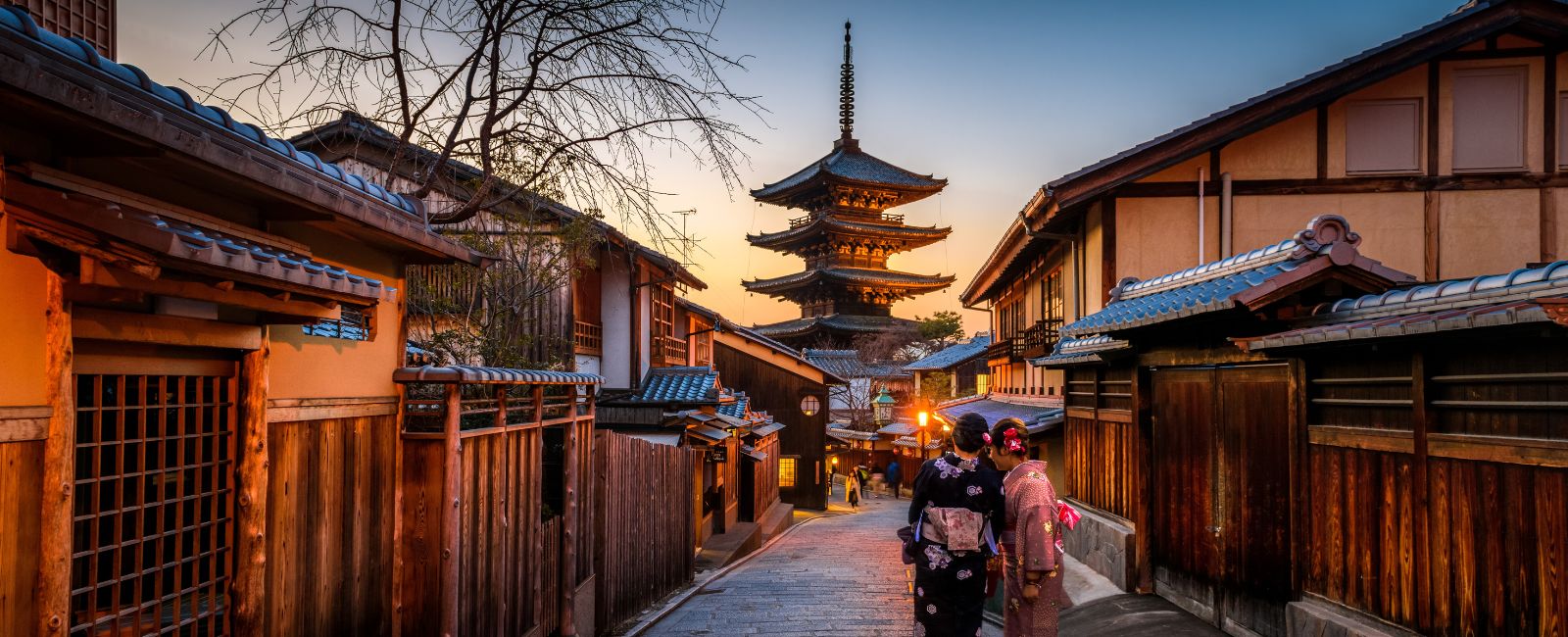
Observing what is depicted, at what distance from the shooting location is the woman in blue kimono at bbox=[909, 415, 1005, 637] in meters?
5.71

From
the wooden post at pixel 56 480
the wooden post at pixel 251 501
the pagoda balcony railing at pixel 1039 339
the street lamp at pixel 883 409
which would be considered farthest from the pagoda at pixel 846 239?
the wooden post at pixel 56 480

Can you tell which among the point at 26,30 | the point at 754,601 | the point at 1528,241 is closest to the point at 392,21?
the point at 26,30

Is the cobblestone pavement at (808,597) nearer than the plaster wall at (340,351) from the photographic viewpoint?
No

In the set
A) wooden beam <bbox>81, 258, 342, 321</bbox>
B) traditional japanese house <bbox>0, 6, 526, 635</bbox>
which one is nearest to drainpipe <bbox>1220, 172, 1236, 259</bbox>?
traditional japanese house <bbox>0, 6, 526, 635</bbox>

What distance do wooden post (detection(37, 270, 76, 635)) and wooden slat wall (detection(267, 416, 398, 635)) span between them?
4.30 ft

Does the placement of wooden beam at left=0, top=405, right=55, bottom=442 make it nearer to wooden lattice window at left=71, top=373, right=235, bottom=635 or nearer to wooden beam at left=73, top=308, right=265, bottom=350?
wooden lattice window at left=71, top=373, right=235, bottom=635

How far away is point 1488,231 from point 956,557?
10.5 metres

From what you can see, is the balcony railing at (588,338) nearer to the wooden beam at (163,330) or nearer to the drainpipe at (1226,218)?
the drainpipe at (1226,218)

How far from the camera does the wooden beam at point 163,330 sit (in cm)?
343

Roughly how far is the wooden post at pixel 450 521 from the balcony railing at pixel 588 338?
1102 cm

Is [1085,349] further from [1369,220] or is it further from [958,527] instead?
[958,527]

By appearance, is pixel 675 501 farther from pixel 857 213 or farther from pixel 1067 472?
pixel 857 213

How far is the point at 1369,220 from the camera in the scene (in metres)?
11.8

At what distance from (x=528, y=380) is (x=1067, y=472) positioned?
7812 mm
